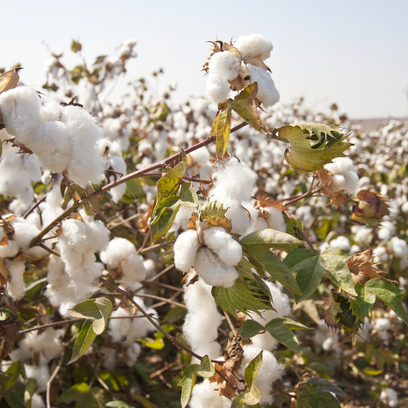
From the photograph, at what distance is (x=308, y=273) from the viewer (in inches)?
35.5

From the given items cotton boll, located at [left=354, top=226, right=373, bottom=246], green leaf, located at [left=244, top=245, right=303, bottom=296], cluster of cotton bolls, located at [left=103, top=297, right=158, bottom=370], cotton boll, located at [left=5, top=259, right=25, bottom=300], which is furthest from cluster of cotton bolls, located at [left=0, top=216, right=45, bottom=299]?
cotton boll, located at [left=354, top=226, right=373, bottom=246]

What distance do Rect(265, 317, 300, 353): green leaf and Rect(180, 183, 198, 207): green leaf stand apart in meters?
0.46

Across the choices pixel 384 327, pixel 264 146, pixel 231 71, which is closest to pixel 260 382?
pixel 231 71

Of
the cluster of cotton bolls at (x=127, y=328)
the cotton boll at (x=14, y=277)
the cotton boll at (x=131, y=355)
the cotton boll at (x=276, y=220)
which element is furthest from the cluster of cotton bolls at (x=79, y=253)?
the cotton boll at (x=131, y=355)

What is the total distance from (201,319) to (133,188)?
Answer: 0.58 metres

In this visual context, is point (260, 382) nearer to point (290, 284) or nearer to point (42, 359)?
point (290, 284)

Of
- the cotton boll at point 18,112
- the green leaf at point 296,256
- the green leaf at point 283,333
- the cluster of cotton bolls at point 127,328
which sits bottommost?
the cluster of cotton bolls at point 127,328

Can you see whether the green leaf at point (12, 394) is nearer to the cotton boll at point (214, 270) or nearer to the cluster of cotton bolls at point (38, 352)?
the cluster of cotton bolls at point (38, 352)

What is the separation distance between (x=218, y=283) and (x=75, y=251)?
1.59ft

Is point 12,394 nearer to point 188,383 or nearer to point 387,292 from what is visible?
point 188,383

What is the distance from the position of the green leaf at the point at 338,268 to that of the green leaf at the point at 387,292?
7 cm

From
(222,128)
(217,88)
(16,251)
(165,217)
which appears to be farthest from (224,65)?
(16,251)

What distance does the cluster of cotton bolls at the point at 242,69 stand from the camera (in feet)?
2.75

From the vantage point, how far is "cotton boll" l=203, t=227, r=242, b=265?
650 millimetres
